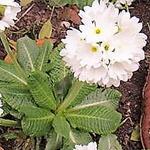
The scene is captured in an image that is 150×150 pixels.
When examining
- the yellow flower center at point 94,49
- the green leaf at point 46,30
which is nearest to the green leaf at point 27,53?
the green leaf at point 46,30

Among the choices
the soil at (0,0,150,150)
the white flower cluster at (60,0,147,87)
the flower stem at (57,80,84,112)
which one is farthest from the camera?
the soil at (0,0,150,150)

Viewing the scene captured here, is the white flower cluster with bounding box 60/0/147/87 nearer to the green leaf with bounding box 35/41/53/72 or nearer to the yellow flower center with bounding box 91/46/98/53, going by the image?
the yellow flower center with bounding box 91/46/98/53

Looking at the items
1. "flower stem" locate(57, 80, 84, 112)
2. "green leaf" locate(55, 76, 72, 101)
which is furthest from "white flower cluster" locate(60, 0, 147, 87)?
"green leaf" locate(55, 76, 72, 101)

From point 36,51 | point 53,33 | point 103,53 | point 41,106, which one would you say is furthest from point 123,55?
point 53,33

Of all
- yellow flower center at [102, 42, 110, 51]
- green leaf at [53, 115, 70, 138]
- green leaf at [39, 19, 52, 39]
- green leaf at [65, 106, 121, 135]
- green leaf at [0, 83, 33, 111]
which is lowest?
green leaf at [53, 115, 70, 138]

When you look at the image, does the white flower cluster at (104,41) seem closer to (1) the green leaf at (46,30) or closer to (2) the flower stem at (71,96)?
(2) the flower stem at (71,96)

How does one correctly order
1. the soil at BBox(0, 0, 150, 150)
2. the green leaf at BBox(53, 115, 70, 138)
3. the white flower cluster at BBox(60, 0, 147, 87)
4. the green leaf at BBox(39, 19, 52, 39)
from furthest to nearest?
1. the green leaf at BBox(39, 19, 52, 39)
2. the soil at BBox(0, 0, 150, 150)
3. the green leaf at BBox(53, 115, 70, 138)
4. the white flower cluster at BBox(60, 0, 147, 87)

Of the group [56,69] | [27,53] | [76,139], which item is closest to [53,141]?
[76,139]
